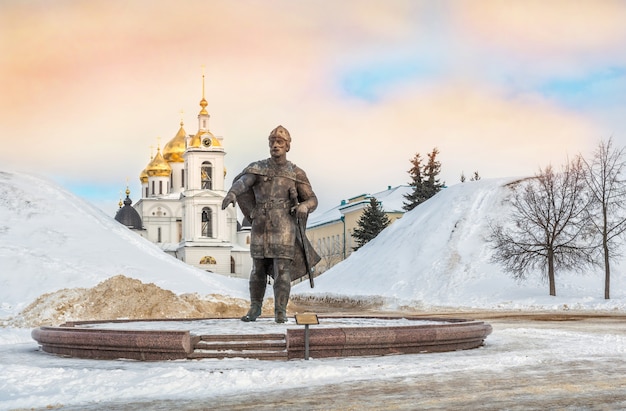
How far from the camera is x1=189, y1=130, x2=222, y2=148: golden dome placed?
97.4 meters

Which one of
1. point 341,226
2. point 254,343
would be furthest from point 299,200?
point 341,226

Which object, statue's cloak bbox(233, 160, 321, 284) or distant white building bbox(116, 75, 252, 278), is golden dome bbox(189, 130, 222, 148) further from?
statue's cloak bbox(233, 160, 321, 284)

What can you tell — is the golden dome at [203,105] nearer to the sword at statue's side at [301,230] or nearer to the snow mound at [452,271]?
the snow mound at [452,271]

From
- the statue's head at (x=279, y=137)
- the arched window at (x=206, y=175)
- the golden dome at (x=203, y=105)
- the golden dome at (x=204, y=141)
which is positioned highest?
the golden dome at (x=203, y=105)

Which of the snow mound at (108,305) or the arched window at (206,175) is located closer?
the snow mound at (108,305)

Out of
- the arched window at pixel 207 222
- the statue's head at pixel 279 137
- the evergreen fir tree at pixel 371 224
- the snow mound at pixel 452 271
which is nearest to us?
the statue's head at pixel 279 137

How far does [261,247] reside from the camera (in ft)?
40.3

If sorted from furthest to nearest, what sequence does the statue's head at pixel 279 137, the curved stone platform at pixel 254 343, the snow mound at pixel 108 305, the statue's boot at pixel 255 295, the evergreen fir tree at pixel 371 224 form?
the evergreen fir tree at pixel 371 224 < the snow mound at pixel 108 305 < the statue's boot at pixel 255 295 < the statue's head at pixel 279 137 < the curved stone platform at pixel 254 343

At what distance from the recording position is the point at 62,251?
32094 mm

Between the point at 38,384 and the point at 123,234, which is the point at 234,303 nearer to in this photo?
the point at 123,234

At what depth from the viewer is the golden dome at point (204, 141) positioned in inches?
3836

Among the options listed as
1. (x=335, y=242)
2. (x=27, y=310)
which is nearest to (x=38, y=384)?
(x=27, y=310)

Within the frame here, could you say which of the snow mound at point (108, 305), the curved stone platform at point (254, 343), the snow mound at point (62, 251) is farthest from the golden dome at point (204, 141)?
the curved stone platform at point (254, 343)

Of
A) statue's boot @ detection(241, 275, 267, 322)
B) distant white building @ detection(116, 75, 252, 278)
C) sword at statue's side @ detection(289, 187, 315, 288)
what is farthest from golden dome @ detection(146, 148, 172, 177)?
sword at statue's side @ detection(289, 187, 315, 288)
